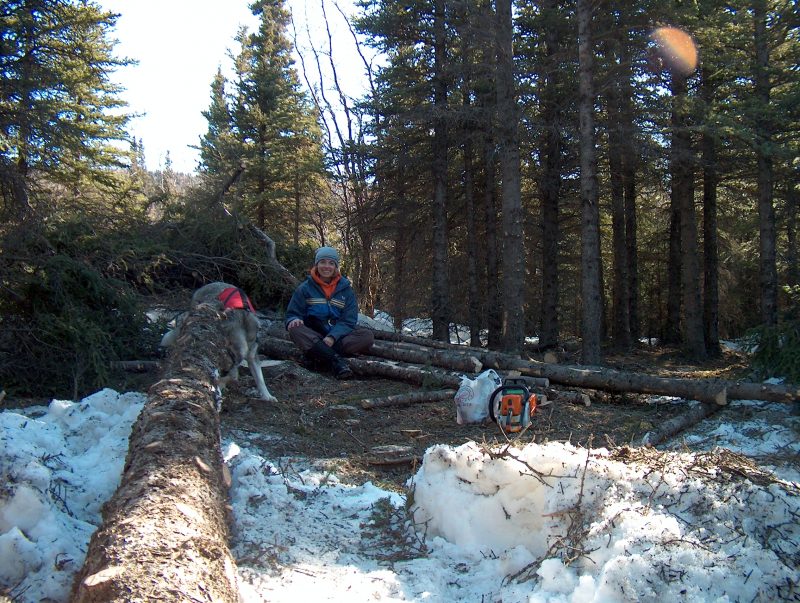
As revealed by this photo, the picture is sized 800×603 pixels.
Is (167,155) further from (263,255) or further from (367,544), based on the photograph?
(367,544)

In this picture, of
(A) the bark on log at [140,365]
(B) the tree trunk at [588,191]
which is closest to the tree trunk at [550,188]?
(B) the tree trunk at [588,191]

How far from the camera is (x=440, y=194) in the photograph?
15.7 m

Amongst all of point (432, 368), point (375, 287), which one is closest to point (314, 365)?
point (432, 368)

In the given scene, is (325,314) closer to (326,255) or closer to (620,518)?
(326,255)

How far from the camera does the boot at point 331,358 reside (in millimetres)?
7977

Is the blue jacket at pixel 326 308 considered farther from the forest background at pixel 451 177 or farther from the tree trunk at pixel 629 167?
the tree trunk at pixel 629 167

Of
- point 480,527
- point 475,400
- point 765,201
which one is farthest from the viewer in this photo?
point 765,201

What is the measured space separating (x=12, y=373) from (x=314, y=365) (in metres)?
3.60

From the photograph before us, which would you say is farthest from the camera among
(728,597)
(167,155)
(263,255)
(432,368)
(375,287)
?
(167,155)

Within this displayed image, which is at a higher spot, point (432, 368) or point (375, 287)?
point (375, 287)

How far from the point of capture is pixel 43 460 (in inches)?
139

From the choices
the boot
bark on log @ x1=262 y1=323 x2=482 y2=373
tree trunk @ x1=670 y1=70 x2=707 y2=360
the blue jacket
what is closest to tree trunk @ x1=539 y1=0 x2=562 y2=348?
tree trunk @ x1=670 y1=70 x2=707 y2=360

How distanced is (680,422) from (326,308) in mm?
4662

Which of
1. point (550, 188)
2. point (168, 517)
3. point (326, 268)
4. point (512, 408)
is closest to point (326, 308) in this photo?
point (326, 268)
